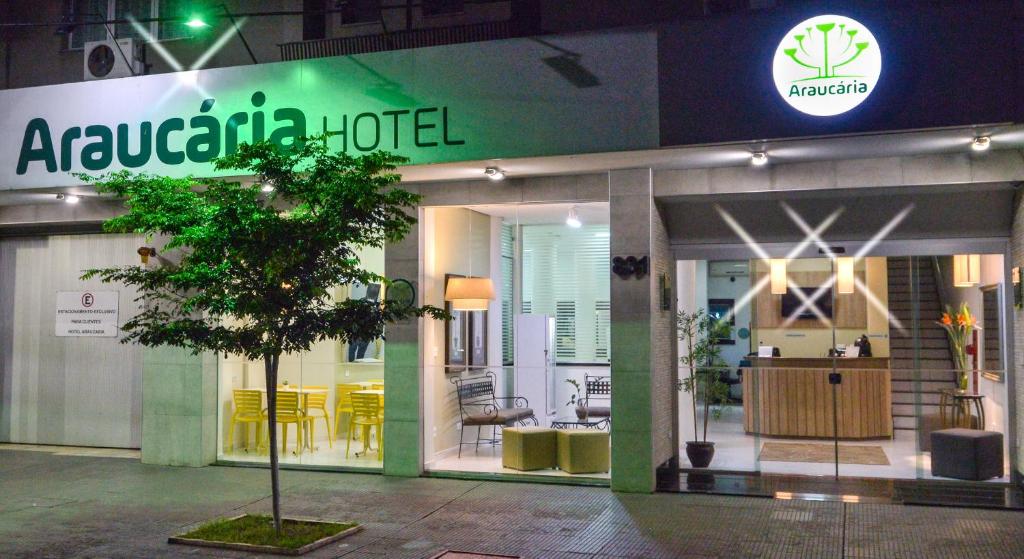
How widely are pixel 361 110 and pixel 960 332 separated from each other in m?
6.96

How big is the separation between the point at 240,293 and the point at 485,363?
388 centimetres

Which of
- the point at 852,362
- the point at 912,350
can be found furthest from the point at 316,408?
the point at 912,350

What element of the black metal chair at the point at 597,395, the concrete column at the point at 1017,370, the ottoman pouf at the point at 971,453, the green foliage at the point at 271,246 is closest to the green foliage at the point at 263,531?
the green foliage at the point at 271,246

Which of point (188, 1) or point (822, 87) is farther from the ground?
point (188, 1)

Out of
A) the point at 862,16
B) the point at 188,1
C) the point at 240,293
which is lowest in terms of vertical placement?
the point at 240,293

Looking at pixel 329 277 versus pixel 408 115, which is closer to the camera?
pixel 329 277

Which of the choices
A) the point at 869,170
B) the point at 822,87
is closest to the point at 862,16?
the point at 822,87

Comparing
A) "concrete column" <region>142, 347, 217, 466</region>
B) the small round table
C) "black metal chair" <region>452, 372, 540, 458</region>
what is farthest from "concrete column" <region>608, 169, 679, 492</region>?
"concrete column" <region>142, 347, 217, 466</region>

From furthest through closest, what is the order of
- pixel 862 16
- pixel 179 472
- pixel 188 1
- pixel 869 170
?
pixel 188 1, pixel 179 472, pixel 869 170, pixel 862 16

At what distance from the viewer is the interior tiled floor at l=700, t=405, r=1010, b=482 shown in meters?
9.97

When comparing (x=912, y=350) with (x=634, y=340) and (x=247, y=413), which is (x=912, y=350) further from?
(x=247, y=413)

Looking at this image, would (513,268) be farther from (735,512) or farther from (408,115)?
(735,512)

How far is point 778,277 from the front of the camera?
34.5 ft

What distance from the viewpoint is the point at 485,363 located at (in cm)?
1099
